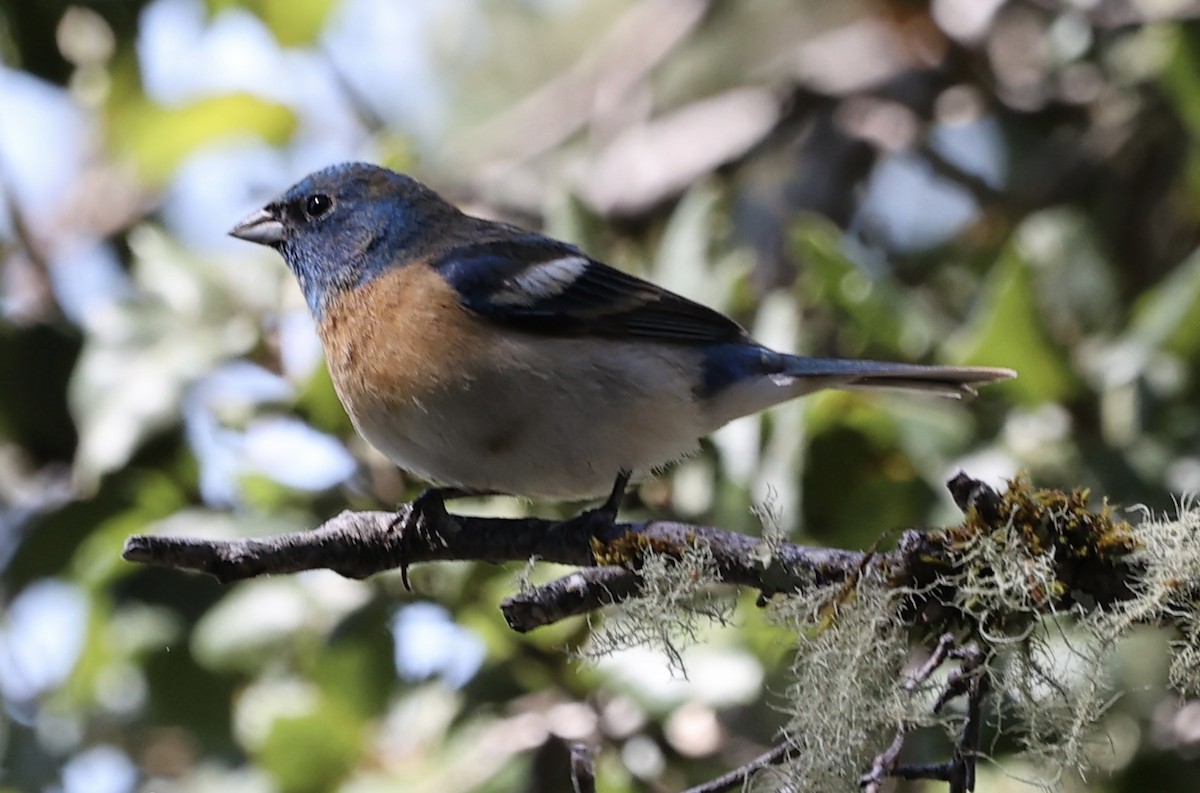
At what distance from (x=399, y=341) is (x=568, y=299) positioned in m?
Result: 0.46

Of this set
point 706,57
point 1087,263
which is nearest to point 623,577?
point 1087,263

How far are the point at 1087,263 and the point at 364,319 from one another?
2.07 meters

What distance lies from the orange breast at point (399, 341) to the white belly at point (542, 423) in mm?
32

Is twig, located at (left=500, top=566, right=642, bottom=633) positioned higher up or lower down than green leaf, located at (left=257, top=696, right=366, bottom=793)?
higher up

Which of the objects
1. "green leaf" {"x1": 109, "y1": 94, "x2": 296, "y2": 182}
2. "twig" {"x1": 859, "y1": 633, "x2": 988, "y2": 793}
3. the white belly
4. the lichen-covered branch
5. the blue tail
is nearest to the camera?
"twig" {"x1": 859, "y1": 633, "x2": 988, "y2": 793}

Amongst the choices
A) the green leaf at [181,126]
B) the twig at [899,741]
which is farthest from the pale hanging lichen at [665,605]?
the green leaf at [181,126]

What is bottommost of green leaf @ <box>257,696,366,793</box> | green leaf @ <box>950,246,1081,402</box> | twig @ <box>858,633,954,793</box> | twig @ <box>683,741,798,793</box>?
green leaf @ <box>257,696,366,793</box>

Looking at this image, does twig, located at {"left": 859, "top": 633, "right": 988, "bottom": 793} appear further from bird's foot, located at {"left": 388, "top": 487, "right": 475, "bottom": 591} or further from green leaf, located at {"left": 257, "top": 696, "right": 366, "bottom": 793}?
green leaf, located at {"left": 257, "top": 696, "right": 366, "bottom": 793}

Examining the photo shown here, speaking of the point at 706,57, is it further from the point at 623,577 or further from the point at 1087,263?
the point at 623,577

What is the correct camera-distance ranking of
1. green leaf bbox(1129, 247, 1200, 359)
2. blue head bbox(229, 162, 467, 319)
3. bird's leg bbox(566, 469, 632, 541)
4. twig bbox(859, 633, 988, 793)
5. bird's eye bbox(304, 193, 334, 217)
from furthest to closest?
bird's eye bbox(304, 193, 334, 217), blue head bbox(229, 162, 467, 319), green leaf bbox(1129, 247, 1200, 359), bird's leg bbox(566, 469, 632, 541), twig bbox(859, 633, 988, 793)

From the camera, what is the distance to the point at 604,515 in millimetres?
2566

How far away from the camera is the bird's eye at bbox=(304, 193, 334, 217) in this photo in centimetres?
382

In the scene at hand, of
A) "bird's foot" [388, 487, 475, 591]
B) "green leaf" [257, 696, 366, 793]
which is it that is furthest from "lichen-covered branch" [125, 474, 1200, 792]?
"green leaf" [257, 696, 366, 793]

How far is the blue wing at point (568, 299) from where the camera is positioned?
10.6 feet
